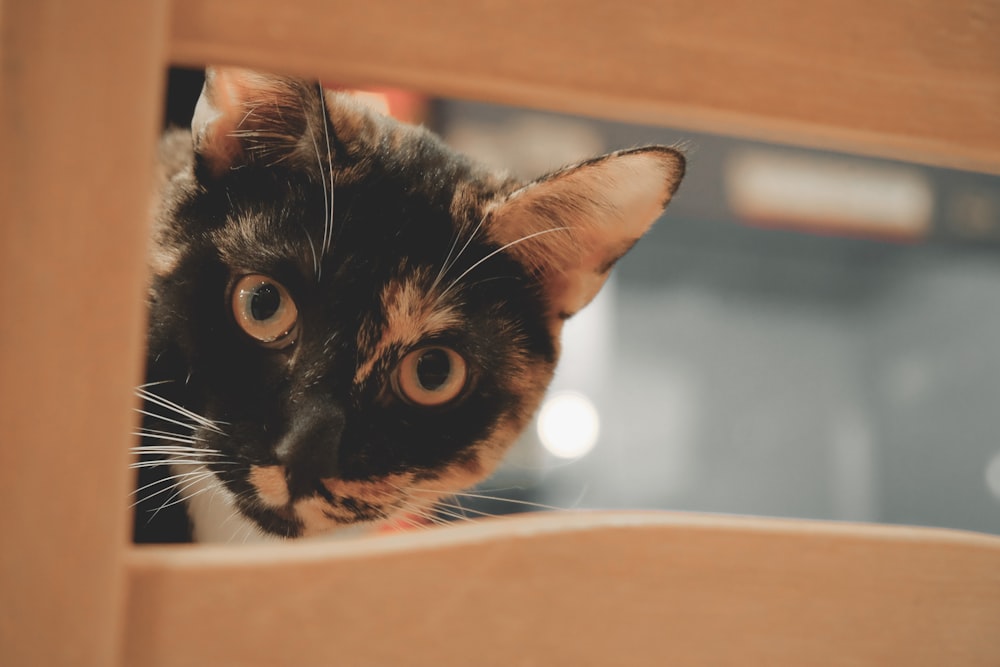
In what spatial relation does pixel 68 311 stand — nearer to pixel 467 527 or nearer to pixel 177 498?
pixel 467 527

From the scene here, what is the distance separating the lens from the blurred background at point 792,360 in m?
2.34

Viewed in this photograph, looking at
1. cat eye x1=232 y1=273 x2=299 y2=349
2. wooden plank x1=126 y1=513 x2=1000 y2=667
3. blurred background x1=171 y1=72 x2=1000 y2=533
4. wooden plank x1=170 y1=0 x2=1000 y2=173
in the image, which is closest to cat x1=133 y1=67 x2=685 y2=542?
cat eye x1=232 y1=273 x2=299 y2=349

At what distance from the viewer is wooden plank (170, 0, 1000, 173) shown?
1.06ft

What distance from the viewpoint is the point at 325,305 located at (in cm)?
64

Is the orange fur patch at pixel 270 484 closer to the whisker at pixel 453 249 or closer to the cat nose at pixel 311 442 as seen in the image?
the cat nose at pixel 311 442

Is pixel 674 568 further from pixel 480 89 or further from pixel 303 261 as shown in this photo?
pixel 303 261

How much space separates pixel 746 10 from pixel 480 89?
0.15 m

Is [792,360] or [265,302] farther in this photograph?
[792,360]

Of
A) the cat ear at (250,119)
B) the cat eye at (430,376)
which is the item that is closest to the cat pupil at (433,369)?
the cat eye at (430,376)

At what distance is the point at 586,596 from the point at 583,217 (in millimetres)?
394

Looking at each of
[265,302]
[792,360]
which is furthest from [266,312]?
[792,360]

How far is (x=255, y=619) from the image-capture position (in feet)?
1.00

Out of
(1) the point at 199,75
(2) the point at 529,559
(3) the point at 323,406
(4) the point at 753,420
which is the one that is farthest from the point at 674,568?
(4) the point at 753,420

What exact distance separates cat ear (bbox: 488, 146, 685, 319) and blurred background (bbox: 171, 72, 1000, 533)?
1.47m
